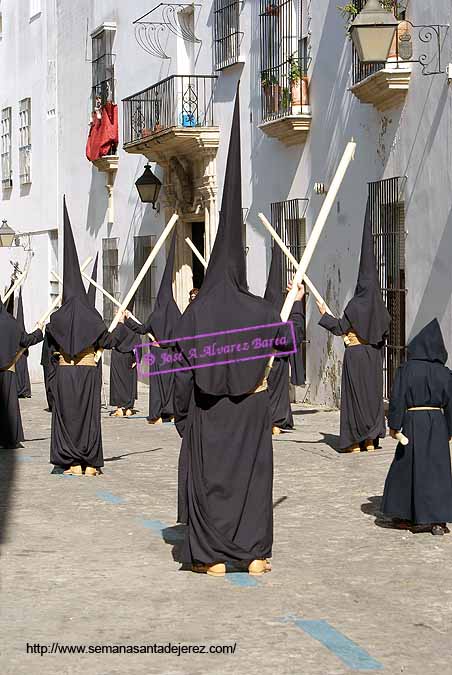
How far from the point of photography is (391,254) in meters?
17.2

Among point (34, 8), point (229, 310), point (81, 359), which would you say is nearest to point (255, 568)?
point (229, 310)

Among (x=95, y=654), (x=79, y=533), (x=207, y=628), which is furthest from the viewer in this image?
(x=79, y=533)

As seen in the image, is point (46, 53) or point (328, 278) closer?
point (328, 278)

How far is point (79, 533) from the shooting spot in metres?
9.72

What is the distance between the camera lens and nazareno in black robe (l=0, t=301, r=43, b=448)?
14.9 m

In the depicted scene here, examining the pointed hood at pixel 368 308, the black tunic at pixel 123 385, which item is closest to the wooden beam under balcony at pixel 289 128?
the black tunic at pixel 123 385

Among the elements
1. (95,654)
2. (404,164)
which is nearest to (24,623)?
(95,654)

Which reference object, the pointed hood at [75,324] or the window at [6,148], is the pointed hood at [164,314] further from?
the window at [6,148]

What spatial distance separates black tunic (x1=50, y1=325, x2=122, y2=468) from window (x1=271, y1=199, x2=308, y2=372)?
7421 mm

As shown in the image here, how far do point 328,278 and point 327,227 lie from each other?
0.73 meters

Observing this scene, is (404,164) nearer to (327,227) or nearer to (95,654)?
(327,227)

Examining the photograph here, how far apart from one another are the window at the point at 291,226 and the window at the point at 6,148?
53.7 ft

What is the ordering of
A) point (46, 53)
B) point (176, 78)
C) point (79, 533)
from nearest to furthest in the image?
point (79, 533)
point (176, 78)
point (46, 53)

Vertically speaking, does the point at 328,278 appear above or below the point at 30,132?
below
